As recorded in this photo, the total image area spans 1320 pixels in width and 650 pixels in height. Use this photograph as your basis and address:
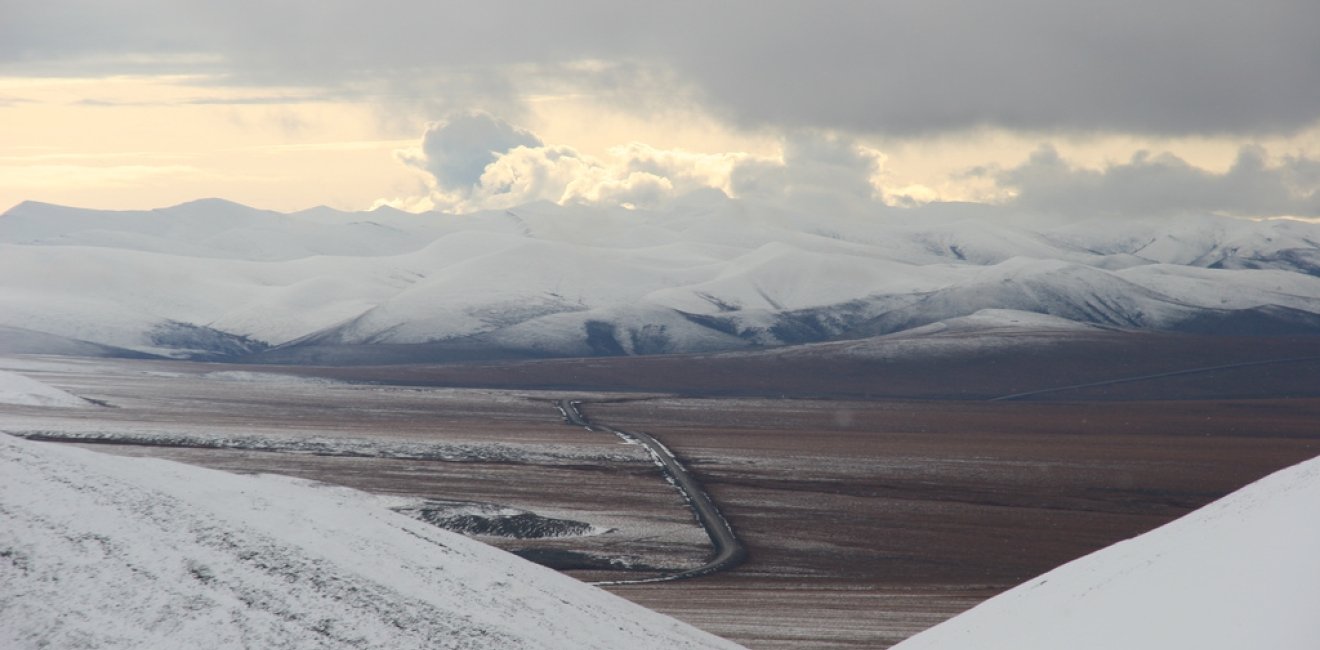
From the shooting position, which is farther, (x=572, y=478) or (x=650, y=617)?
(x=572, y=478)

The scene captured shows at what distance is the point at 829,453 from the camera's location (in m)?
77.7

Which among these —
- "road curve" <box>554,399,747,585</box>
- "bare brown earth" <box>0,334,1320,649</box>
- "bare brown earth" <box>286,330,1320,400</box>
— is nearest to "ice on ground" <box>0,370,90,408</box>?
"bare brown earth" <box>0,334,1320,649</box>

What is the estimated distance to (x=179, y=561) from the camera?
66.7 ft

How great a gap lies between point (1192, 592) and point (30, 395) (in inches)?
3424

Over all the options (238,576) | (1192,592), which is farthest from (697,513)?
(1192,592)

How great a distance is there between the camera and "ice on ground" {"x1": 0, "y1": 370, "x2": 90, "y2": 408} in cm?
8644

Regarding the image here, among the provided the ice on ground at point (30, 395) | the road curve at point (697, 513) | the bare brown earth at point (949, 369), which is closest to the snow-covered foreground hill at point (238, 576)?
the road curve at point (697, 513)

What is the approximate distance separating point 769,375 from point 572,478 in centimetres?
10599

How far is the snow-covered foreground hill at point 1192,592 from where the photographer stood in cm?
1552

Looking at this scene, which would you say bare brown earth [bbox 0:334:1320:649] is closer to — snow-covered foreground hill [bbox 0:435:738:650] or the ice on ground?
the ice on ground

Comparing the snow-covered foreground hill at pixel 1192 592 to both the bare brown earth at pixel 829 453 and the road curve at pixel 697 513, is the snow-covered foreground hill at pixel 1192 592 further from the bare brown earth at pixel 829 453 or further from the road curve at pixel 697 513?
the road curve at pixel 697 513

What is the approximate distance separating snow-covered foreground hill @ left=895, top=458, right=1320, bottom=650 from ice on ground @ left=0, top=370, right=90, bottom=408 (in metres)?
77.5

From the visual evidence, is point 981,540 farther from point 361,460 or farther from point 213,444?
point 213,444

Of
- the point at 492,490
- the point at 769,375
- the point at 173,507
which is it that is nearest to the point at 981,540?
the point at 492,490
